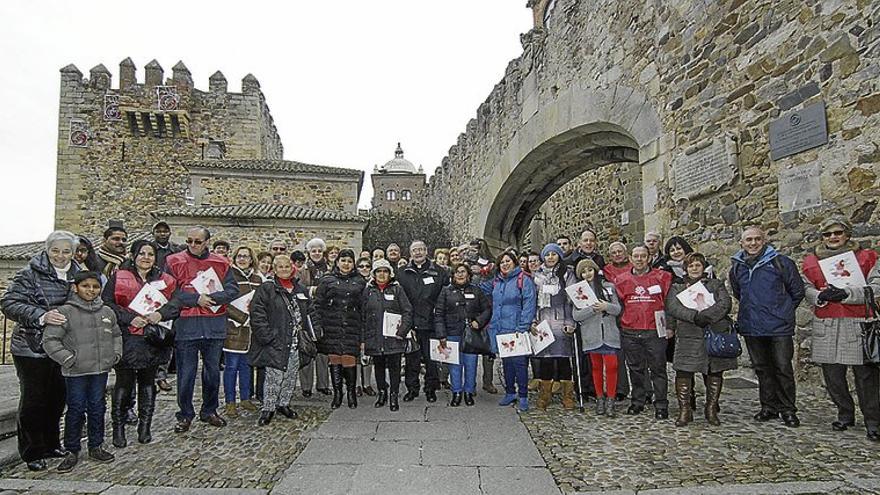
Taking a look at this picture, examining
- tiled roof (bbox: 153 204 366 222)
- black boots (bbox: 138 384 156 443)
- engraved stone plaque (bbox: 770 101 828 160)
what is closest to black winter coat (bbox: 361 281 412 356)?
black boots (bbox: 138 384 156 443)

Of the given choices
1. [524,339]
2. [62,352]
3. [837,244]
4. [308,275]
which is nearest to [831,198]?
[837,244]

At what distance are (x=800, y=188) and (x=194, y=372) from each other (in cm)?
567

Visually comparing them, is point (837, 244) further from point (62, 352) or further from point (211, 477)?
point (62, 352)

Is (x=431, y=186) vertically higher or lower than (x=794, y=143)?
higher

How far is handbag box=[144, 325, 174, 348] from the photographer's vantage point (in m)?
3.95

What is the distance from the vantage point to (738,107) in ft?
18.7

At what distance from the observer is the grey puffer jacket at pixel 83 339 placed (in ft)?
11.2

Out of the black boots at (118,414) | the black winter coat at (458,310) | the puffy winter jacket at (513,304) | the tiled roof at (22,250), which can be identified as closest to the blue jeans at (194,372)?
the black boots at (118,414)

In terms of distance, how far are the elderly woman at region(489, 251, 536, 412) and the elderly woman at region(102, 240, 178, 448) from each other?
2.80 meters

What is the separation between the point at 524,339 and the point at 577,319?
1.73 feet

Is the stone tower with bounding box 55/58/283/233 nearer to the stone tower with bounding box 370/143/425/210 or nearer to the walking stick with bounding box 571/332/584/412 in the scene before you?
the walking stick with bounding box 571/332/584/412

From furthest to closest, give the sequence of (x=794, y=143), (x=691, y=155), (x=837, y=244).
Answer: (x=691, y=155)
(x=794, y=143)
(x=837, y=244)

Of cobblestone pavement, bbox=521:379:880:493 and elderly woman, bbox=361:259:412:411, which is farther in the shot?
elderly woman, bbox=361:259:412:411

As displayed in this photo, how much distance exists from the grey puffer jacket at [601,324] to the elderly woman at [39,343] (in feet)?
12.8
